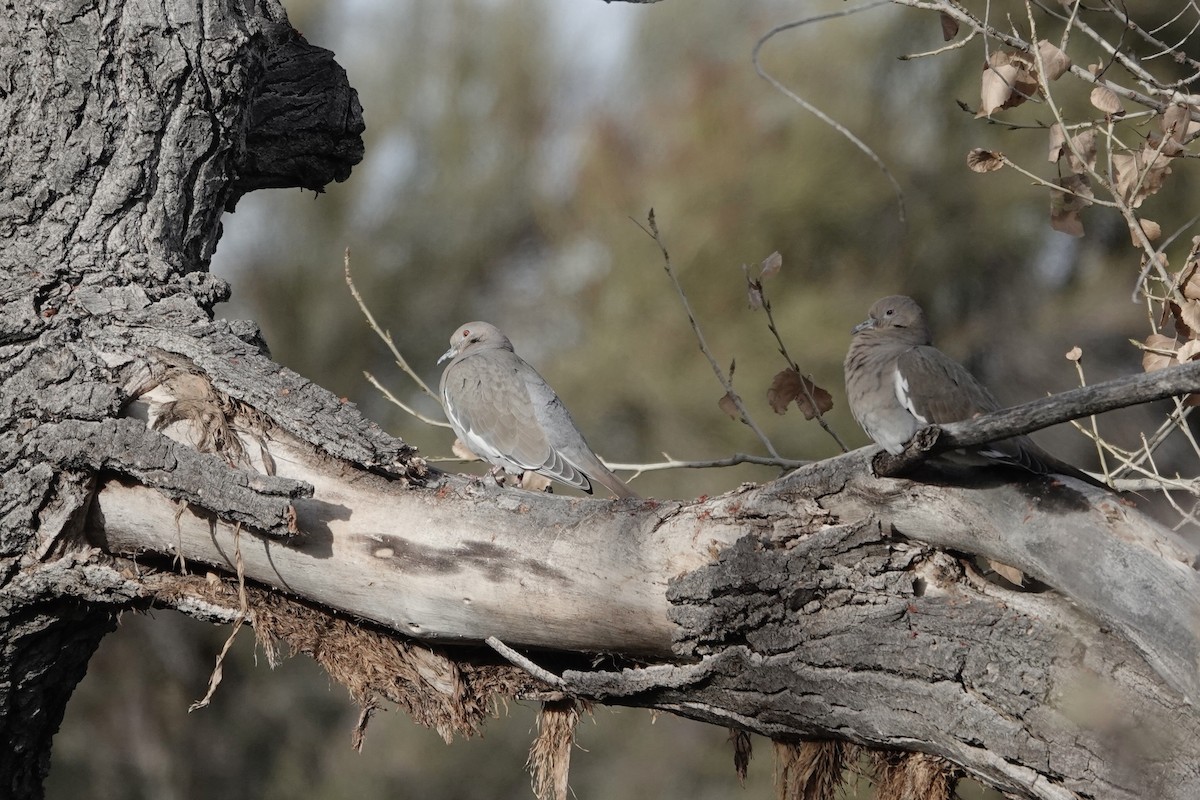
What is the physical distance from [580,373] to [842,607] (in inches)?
288

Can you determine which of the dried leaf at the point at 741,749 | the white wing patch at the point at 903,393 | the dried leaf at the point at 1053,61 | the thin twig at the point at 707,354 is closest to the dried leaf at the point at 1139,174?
the dried leaf at the point at 1053,61

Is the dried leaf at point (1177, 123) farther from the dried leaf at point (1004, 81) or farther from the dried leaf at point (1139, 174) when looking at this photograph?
the dried leaf at point (1004, 81)

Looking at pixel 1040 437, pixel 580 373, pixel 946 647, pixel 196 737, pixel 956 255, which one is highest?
pixel 956 255

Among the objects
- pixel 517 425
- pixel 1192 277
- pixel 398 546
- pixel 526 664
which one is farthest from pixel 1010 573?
pixel 517 425

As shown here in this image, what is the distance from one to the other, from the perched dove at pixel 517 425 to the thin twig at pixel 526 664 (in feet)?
6.65

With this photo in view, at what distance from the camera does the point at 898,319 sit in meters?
3.67

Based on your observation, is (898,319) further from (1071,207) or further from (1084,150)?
(1084,150)

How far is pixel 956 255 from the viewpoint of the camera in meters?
9.08

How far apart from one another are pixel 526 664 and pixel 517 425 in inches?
92.7

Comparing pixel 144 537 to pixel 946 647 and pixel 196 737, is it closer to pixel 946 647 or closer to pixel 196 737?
pixel 946 647

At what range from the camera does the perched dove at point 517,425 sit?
→ 4625 mm

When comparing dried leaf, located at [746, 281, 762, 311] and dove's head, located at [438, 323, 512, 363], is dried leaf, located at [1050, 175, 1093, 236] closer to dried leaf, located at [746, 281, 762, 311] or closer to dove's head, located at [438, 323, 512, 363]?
dried leaf, located at [746, 281, 762, 311]

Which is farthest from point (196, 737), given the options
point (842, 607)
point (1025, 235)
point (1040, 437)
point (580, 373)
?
point (842, 607)

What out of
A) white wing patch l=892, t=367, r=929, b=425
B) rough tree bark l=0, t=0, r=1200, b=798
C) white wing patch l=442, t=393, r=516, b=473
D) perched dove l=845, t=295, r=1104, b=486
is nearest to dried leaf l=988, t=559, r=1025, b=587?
rough tree bark l=0, t=0, r=1200, b=798
